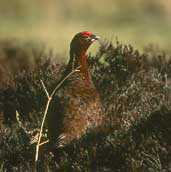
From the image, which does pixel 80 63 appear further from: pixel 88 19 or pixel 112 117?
pixel 88 19

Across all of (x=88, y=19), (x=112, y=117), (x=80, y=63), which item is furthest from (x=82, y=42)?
(x=88, y=19)

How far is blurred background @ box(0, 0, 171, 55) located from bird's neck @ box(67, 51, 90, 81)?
14886 millimetres

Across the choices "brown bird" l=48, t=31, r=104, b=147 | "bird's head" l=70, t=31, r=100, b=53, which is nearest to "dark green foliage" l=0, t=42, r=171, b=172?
"brown bird" l=48, t=31, r=104, b=147

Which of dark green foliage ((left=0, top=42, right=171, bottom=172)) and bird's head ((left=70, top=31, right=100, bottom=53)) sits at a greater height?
bird's head ((left=70, top=31, right=100, bottom=53))

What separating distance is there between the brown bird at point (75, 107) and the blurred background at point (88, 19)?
49.2 feet

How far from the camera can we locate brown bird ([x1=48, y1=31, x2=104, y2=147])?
368 inches

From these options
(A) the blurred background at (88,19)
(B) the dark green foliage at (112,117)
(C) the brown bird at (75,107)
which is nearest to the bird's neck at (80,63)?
(C) the brown bird at (75,107)

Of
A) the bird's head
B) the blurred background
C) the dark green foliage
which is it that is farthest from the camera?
the blurred background

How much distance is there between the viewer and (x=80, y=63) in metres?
9.66

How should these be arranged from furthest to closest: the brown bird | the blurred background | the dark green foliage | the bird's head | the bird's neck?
the blurred background, the bird's head, the bird's neck, the brown bird, the dark green foliage

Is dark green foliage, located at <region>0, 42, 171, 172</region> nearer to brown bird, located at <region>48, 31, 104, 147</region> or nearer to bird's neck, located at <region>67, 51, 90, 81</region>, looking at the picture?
brown bird, located at <region>48, 31, 104, 147</region>

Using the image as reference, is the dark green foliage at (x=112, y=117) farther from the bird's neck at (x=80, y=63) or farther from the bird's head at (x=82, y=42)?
the bird's head at (x=82, y=42)

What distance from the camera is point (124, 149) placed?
8.88 m

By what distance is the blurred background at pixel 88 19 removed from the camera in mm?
27391
